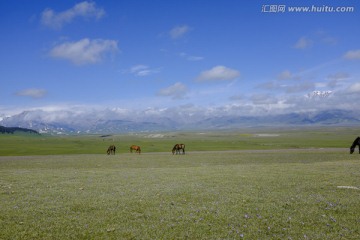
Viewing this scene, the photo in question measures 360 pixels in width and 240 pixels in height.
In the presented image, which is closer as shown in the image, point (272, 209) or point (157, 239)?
point (157, 239)

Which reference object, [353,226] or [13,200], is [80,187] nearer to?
[13,200]

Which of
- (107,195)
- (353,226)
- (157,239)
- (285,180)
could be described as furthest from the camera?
→ (285,180)

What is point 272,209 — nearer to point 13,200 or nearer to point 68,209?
point 68,209

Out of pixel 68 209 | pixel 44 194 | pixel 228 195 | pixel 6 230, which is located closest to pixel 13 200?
pixel 44 194

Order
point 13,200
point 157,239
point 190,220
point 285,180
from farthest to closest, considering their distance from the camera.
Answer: point 285,180
point 13,200
point 190,220
point 157,239

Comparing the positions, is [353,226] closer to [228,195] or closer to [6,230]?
[228,195]

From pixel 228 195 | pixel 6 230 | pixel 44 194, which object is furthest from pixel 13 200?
pixel 228 195

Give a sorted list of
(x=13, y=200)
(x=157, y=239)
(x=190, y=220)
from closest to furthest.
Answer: (x=157, y=239) → (x=190, y=220) → (x=13, y=200)

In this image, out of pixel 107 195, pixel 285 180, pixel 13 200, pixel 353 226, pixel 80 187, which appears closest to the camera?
pixel 353 226

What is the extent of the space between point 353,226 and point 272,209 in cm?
344

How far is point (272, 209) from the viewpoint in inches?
573

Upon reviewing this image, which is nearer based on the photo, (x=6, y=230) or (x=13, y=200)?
(x=6, y=230)

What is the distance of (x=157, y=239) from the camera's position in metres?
11.3

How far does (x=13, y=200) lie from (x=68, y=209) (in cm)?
418
